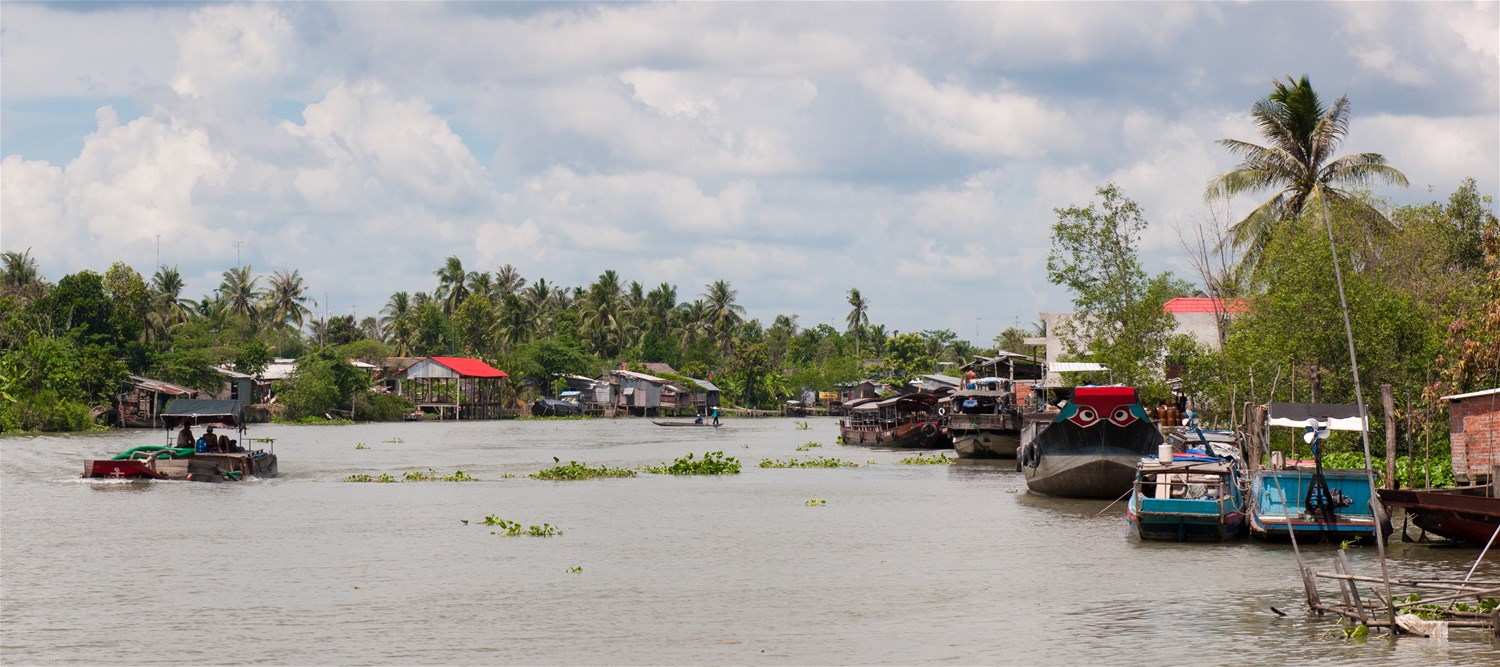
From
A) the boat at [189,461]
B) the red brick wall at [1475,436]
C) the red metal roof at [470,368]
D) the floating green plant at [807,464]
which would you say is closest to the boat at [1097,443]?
the red brick wall at [1475,436]

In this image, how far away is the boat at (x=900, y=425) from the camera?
71250 mm

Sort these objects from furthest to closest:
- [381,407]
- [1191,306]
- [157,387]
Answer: [381,407] < [157,387] < [1191,306]

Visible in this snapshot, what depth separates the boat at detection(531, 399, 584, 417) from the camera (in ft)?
423

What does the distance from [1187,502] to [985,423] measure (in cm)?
3263

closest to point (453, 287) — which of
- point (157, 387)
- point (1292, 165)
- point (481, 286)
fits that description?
point (481, 286)

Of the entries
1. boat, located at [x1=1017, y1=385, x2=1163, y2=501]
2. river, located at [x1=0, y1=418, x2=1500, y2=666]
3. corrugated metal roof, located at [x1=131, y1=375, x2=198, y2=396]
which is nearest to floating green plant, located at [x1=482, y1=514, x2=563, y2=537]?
river, located at [x1=0, y1=418, x2=1500, y2=666]

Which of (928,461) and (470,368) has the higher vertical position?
(470,368)

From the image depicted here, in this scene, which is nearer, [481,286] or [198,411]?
[198,411]

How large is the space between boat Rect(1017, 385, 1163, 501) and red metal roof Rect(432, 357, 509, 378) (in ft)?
277

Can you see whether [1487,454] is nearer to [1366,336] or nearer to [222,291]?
[1366,336]

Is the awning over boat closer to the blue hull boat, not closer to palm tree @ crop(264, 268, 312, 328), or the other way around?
the blue hull boat

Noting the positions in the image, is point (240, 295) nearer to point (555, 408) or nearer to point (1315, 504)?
point (555, 408)

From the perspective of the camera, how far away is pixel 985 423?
58.9 metres

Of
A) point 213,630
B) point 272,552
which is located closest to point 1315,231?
point 272,552
